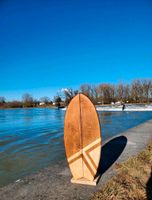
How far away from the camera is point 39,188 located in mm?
3881

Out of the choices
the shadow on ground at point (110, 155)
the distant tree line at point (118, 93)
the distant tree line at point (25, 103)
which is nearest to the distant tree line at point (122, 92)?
the distant tree line at point (118, 93)

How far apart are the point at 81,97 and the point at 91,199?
6.08 ft

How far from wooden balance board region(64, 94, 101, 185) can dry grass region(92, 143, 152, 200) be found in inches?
19.6

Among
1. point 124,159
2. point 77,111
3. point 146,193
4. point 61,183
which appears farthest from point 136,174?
point 77,111

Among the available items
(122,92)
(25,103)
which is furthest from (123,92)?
(25,103)

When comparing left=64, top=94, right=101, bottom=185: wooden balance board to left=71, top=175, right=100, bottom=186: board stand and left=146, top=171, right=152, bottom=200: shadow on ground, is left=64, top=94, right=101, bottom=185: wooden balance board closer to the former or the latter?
left=71, top=175, right=100, bottom=186: board stand

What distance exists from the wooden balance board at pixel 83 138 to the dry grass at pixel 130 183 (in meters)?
0.50

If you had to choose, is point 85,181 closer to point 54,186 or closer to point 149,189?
point 54,186

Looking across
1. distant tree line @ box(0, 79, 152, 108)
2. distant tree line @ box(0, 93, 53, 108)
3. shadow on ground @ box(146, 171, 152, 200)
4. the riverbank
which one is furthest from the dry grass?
distant tree line @ box(0, 93, 53, 108)

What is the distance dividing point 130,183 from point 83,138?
1248 mm

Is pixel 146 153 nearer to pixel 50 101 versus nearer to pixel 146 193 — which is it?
pixel 146 193

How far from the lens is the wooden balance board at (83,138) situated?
13.0ft

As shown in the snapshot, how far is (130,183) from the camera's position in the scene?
3887 millimetres

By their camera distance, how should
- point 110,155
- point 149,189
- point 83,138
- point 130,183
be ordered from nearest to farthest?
point 149,189, point 130,183, point 83,138, point 110,155
